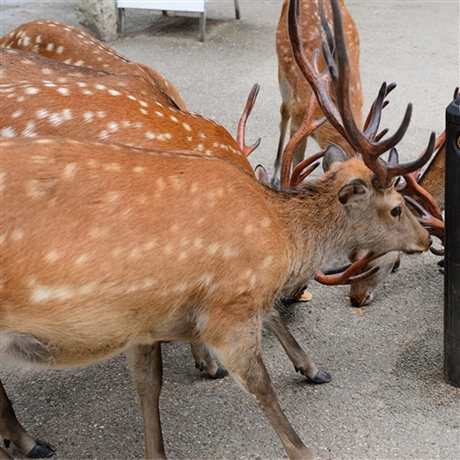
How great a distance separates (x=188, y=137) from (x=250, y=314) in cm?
104

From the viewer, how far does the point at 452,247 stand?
3305 mm

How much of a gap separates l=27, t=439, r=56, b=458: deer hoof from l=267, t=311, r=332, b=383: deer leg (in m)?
1.03

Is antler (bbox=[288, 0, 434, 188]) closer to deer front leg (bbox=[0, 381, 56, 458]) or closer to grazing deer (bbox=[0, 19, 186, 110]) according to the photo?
grazing deer (bbox=[0, 19, 186, 110])

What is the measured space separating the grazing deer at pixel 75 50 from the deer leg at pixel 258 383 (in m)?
2.12

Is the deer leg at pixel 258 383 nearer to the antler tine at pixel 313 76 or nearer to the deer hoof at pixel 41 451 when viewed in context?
the deer hoof at pixel 41 451

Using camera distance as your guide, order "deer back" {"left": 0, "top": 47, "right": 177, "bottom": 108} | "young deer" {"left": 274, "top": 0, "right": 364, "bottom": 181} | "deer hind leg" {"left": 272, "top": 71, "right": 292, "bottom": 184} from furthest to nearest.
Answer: "deer hind leg" {"left": 272, "top": 71, "right": 292, "bottom": 184} < "young deer" {"left": 274, "top": 0, "right": 364, "bottom": 181} < "deer back" {"left": 0, "top": 47, "right": 177, "bottom": 108}

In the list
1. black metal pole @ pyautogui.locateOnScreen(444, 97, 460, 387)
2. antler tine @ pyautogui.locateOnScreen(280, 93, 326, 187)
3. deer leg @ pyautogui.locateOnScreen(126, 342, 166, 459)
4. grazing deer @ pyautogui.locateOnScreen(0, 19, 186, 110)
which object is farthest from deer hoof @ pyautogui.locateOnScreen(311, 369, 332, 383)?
grazing deer @ pyautogui.locateOnScreen(0, 19, 186, 110)

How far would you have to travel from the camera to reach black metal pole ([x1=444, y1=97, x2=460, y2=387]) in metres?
3.20

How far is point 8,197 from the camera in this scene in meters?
2.45

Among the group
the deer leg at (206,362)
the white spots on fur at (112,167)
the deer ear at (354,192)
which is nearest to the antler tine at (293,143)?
the deer ear at (354,192)

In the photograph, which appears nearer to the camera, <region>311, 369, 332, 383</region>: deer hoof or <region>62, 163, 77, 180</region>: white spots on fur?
<region>62, 163, 77, 180</region>: white spots on fur

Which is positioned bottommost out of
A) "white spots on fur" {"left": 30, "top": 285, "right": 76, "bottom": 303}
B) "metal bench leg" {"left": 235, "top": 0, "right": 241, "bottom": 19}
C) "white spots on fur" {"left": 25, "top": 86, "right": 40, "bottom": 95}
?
"metal bench leg" {"left": 235, "top": 0, "right": 241, "bottom": 19}

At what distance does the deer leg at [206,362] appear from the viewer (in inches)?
142

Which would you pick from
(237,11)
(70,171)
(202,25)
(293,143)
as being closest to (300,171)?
(293,143)
